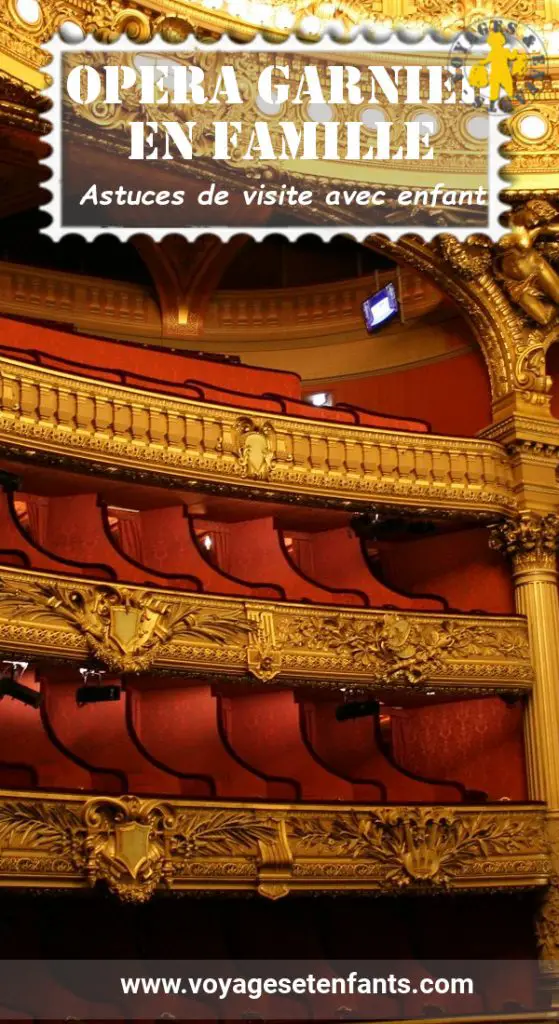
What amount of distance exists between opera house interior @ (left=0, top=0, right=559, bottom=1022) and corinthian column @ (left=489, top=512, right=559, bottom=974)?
2 centimetres

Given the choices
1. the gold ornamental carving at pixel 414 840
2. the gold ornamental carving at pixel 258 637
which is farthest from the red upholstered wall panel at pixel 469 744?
the gold ornamental carving at pixel 414 840

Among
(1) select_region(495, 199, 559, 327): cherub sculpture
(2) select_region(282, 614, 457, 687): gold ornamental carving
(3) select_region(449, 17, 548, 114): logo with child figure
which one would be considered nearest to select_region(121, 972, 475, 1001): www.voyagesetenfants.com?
(2) select_region(282, 614, 457, 687): gold ornamental carving

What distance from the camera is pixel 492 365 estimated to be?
11.4 meters

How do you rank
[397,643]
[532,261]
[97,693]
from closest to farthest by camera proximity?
1. [97,693]
2. [397,643]
3. [532,261]

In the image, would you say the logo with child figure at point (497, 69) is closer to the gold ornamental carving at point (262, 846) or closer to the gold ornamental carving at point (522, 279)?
the gold ornamental carving at point (522, 279)

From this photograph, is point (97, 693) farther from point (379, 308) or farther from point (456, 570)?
point (379, 308)

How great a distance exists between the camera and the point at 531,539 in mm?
10875

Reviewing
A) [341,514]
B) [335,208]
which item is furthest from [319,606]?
[335,208]

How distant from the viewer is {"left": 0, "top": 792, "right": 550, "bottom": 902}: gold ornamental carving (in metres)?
8.29

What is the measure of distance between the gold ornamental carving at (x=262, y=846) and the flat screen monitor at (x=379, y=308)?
4.16 meters

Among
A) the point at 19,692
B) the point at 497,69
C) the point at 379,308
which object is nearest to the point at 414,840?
the point at 19,692

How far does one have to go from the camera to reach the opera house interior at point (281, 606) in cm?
891

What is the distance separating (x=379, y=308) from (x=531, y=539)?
247 cm

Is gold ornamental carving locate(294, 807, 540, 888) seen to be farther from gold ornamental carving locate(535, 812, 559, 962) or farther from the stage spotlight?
the stage spotlight
